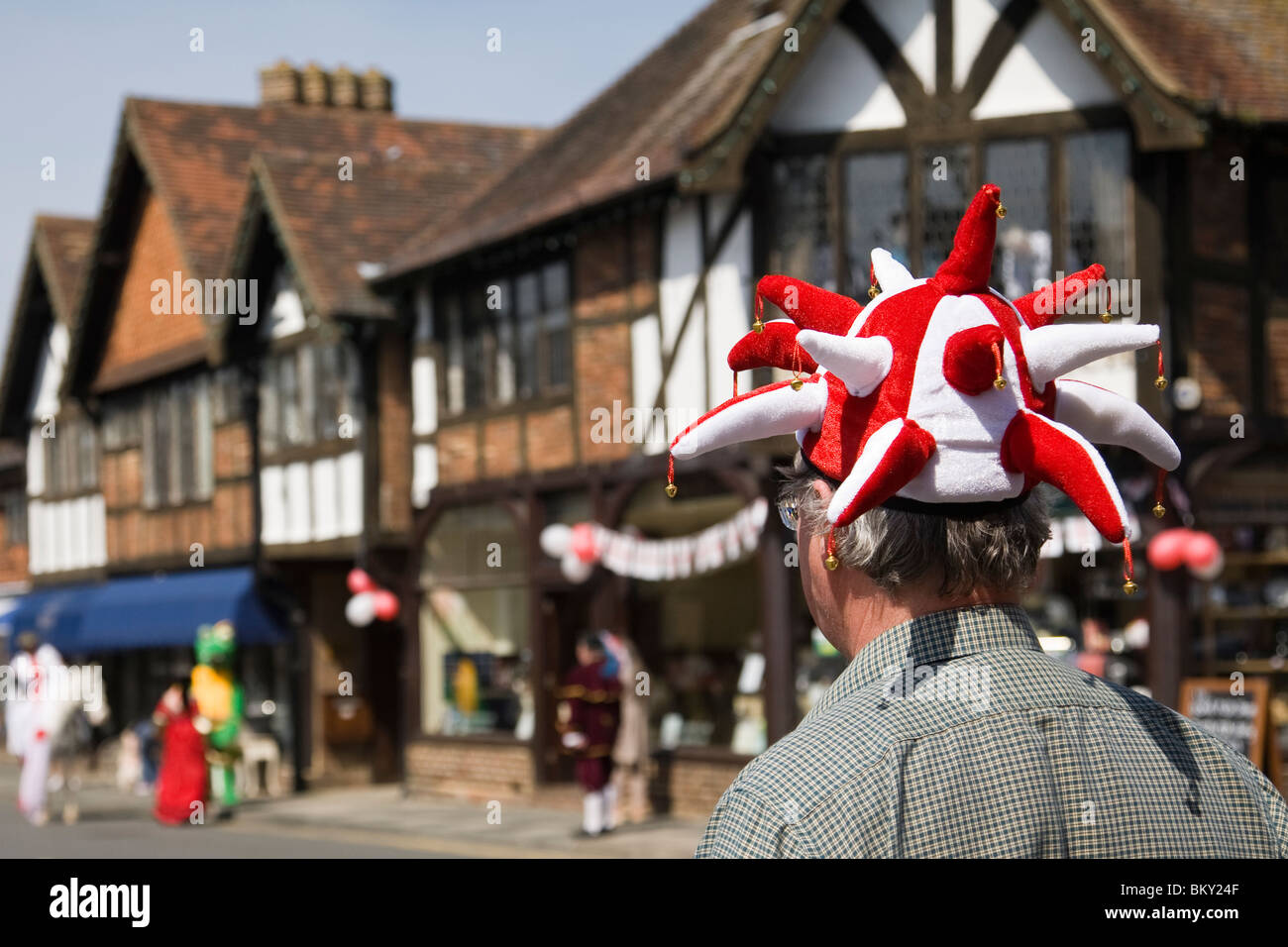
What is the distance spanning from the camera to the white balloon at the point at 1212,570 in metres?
14.6

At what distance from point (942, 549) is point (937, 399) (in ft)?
0.61

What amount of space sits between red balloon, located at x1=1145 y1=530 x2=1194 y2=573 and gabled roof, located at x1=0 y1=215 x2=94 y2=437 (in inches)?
A: 818

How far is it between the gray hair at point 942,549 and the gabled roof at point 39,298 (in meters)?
29.8

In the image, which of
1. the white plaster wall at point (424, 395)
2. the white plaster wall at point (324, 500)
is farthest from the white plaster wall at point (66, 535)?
the white plaster wall at point (424, 395)

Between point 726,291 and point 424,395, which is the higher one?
point 726,291

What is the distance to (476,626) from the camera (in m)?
21.1

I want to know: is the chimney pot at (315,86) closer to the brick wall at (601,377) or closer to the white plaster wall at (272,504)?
the white plaster wall at (272,504)

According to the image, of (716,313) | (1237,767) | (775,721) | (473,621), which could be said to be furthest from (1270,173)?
(1237,767)

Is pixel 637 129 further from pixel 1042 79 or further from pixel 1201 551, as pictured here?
pixel 1201 551

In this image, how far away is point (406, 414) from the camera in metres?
22.0

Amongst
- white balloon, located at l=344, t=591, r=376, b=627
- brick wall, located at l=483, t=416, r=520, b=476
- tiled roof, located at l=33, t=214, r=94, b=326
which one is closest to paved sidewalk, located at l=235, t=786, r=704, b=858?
white balloon, located at l=344, t=591, r=376, b=627

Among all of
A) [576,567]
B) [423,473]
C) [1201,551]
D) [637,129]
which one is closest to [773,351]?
[1201,551]

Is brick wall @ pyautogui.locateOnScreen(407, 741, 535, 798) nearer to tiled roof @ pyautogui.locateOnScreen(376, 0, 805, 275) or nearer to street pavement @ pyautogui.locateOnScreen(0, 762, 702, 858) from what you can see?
street pavement @ pyautogui.locateOnScreen(0, 762, 702, 858)
